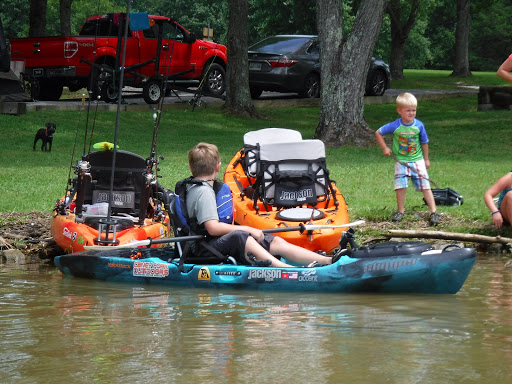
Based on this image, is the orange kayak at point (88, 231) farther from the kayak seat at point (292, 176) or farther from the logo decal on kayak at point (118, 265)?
the kayak seat at point (292, 176)

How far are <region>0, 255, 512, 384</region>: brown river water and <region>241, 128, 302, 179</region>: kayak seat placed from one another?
2948 mm

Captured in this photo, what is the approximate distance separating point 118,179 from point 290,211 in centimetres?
214

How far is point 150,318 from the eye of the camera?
8031mm

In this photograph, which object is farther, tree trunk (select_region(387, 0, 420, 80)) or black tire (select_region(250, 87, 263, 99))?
tree trunk (select_region(387, 0, 420, 80))

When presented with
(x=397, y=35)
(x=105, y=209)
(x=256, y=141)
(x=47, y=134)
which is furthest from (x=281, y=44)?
(x=105, y=209)

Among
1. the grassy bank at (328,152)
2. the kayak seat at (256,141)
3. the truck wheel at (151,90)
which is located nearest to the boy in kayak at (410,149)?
the grassy bank at (328,152)

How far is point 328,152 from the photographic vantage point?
1938 cm

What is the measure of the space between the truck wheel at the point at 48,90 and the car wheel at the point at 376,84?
9174 mm

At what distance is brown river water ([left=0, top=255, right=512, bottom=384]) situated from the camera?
6254 mm

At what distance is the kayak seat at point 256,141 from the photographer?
1198 cm

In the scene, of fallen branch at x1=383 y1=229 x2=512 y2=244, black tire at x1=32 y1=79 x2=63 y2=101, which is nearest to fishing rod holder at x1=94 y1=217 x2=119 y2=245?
fallen branch at x1=383 y1=229 x2=512 y2=244

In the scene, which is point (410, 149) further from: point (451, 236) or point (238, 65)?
point (238, 65)

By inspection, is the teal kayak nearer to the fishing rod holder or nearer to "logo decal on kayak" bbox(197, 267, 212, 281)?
"logo decal on kayak" bbox(197, 267, 212, 281)

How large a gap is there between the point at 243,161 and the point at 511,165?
22.9 feet
